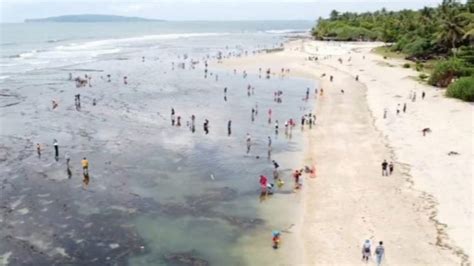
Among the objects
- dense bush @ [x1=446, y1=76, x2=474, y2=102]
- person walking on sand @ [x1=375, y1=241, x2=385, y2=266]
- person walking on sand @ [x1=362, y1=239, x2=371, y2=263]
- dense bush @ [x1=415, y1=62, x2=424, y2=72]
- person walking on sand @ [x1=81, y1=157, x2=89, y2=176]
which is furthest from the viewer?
dense bush @ [x1=415, y1=62, x2=424, y2=72]

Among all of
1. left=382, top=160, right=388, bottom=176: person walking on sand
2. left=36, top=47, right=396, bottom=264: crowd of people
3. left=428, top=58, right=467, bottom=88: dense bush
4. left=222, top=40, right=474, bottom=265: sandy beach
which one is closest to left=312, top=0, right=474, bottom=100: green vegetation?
left=428, top=58, right=467, bottom=88: dense bush

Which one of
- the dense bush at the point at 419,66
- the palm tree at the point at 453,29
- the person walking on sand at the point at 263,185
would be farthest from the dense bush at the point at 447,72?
the person walking on sand at the point at 263,185

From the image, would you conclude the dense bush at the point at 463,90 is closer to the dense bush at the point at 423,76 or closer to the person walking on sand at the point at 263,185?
the dense bush at the point at 423,76

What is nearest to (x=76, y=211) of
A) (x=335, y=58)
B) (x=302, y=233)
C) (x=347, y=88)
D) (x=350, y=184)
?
(x=302, y=233)

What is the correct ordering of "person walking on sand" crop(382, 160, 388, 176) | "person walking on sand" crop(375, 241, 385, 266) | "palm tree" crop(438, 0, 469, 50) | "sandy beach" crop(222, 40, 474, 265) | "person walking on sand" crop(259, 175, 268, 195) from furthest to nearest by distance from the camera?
"palm tree" crop(438, 0, 469, 50) → "person walking on sand" crop(382, 160, 388, 176) → "person walking on sand" crop(259, 175, 268, 195) → "sandy beach" crop(222, 40, 474, 265) → "person walking on sand" crop(375, 241, 385, 266)

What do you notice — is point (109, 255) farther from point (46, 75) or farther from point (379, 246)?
point (46, 75)

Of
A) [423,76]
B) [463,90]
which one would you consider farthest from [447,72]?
[463,90]

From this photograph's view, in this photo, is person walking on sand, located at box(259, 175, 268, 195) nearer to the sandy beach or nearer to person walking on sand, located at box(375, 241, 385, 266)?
the sandy beach
